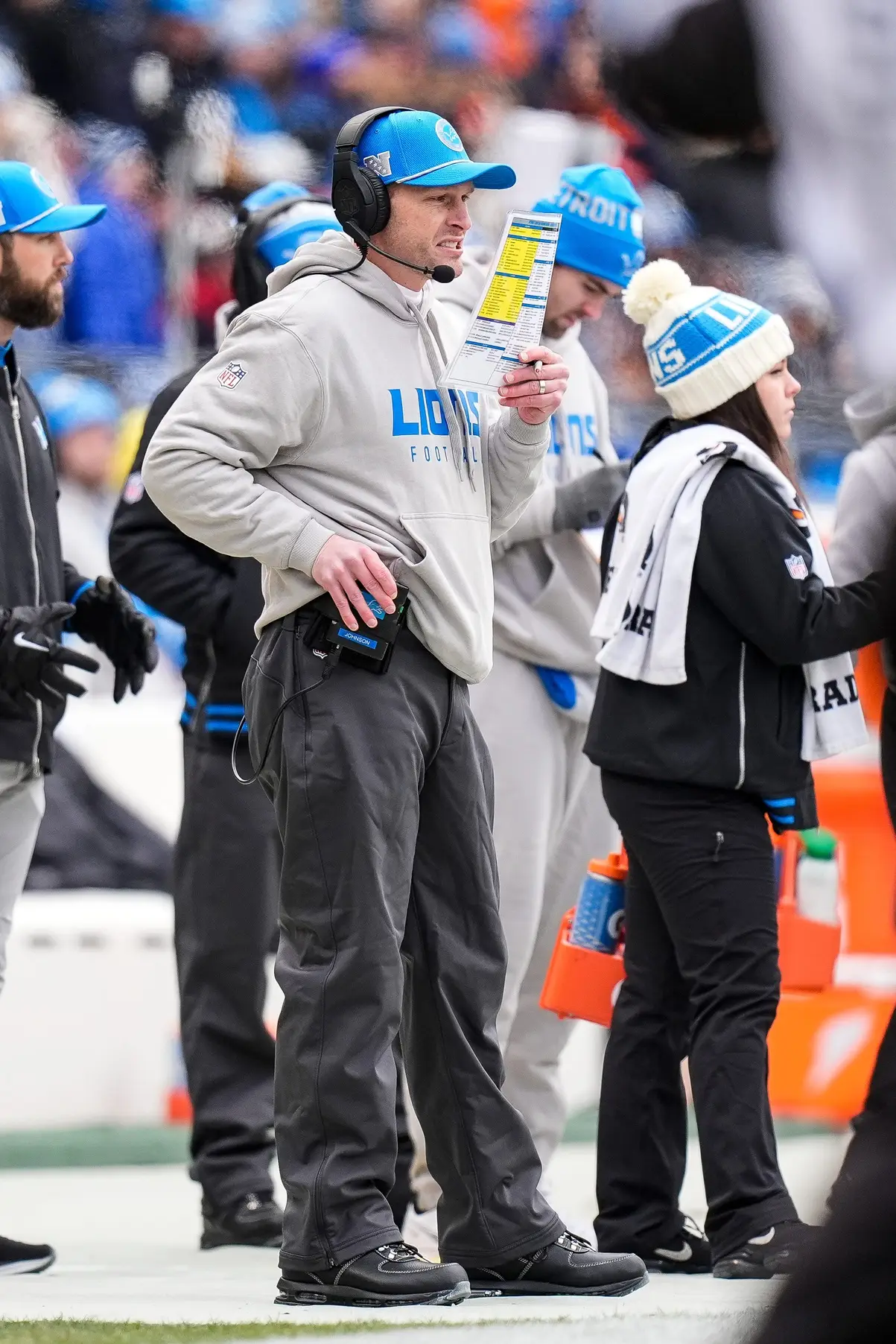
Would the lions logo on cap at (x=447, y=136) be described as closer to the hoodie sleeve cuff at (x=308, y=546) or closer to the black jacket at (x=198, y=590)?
the hoodie sleeve cuff at (x=308, y=546)

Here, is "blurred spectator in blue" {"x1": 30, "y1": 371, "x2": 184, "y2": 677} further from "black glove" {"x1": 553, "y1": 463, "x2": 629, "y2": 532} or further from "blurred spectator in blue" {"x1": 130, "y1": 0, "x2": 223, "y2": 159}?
"black glove" {"x1": 553, "y1": 463, "x2": 629, "y2": 532}

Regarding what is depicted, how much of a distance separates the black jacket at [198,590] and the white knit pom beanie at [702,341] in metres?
0.99

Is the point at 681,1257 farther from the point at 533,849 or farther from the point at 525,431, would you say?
the point at 525,431

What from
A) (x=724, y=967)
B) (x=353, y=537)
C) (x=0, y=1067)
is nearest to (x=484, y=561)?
(x=353, y=537)

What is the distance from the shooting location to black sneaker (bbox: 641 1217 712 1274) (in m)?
3.53

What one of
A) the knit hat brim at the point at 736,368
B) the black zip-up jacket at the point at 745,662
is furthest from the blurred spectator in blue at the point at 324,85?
the black zip-up jacket at the point at 745,662

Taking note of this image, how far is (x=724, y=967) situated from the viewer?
3.35 m

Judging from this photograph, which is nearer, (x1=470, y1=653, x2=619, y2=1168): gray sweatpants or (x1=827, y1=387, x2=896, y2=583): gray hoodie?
(x1=827, y1=387, x2=896, y2=583): gray hoodie

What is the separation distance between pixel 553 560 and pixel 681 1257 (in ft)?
4.41

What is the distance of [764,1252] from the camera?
10.6 ft

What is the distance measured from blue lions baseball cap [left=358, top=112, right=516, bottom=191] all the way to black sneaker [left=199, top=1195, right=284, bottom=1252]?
205cm

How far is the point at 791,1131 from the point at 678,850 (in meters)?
2.54

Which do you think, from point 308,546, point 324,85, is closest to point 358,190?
point 308,546

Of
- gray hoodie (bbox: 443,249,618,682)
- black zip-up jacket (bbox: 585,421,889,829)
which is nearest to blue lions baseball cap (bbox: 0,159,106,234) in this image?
gray hoodie (bbox: 443,249,618,682)
